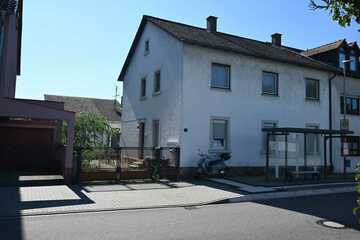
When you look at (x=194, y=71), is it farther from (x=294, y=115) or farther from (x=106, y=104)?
(x=106, y=104)

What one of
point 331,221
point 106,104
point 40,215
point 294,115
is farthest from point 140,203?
point 106,104

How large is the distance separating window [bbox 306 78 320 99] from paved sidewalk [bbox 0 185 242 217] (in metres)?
11.3

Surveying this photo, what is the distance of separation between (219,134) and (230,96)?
7.04 ft

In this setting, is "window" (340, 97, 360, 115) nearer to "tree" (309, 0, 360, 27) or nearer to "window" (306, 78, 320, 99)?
"window" (306, 78, 320, 99)

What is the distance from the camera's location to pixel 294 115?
19828 mm

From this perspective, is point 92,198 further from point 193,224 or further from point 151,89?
point 151,89

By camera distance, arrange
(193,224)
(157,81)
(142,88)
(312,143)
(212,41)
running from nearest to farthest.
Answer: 1. (193,224)
2. (212,41)
3. (157,81)
4. (312,143)
5. (142,88)

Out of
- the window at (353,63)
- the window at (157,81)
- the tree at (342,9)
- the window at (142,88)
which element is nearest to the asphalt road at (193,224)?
the tree at (342,9)

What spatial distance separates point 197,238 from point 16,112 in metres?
9.13

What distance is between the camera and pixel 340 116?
2203 cm

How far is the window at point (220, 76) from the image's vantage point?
17492 mm

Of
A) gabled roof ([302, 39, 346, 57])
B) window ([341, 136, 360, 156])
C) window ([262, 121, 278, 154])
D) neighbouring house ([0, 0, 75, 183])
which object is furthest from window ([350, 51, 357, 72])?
neighbouring house ([0, 0, 75, 183])

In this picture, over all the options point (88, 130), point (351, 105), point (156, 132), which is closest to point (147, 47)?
point (156, 132)

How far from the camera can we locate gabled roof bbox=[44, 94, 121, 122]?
1619 inches
